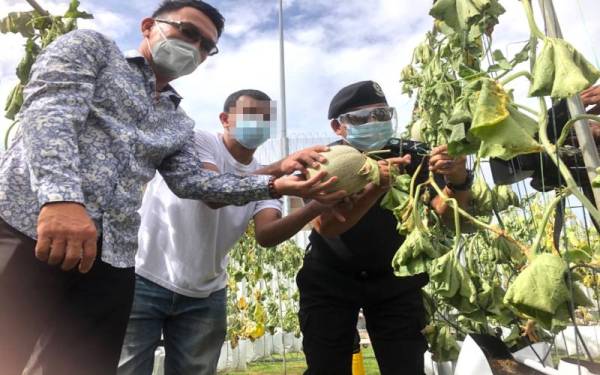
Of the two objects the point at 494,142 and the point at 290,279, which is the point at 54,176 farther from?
the point at 290,279

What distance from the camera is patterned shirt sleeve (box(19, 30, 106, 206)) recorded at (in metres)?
1.25

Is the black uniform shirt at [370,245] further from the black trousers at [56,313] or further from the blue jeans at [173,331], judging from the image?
the black trousers at [56,313]

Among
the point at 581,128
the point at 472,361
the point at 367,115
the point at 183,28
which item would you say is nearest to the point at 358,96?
the point at 367,115

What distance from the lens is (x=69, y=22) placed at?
1952 millimetres

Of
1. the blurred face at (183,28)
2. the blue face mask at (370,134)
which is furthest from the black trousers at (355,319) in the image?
the blurred face at (183,28)

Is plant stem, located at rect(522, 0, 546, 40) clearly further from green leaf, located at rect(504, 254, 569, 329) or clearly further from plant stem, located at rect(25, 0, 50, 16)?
plant stem, located at rect(25, 0, 50, 16)

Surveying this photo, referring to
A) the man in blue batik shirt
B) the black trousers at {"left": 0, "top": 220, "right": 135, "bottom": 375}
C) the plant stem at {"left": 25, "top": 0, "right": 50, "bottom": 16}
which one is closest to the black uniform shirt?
the man in blue batik shirt

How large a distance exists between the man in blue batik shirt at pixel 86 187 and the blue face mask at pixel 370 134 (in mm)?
542

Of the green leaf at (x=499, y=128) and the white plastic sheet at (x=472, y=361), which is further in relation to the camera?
the white plastic sheet at (x=472, y=361)

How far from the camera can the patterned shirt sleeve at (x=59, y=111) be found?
1254mm

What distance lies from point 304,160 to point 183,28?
670 mm

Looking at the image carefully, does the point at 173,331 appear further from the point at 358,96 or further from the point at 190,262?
the point at 358,96

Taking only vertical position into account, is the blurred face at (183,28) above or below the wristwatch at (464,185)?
above

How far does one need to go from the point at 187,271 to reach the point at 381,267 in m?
0.88
